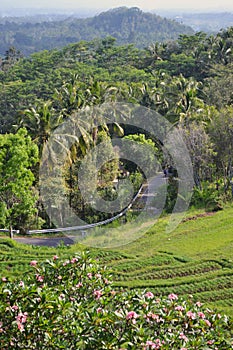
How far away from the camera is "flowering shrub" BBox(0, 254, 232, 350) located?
6.12 m

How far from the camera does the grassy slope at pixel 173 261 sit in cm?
1510

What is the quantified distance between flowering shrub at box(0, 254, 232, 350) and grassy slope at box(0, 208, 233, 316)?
7452 millimetres

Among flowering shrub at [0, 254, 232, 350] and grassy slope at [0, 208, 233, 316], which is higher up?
flowering shrub at [0, 254, 232, 350]

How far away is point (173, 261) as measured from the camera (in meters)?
17.1

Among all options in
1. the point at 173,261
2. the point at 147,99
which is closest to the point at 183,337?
the point at 173,261

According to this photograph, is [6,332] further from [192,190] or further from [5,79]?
[5,79]

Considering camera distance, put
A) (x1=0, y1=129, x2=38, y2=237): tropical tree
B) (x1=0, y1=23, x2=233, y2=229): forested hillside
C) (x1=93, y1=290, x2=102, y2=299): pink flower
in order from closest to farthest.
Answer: (x1=93, y1=290, x2=102, y2=299): pink flower, (x1=0, y1=129, x2=38, y2=237): tropical tree, (x1=0, y1=23, x2=233, y2=229): forested hillside

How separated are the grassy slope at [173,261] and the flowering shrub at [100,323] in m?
7.45

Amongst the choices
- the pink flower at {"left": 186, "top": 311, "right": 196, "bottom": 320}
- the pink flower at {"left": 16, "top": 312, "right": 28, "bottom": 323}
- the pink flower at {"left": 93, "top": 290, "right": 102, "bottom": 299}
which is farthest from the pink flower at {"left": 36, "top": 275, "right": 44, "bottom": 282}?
the pink flower at {"left": 186, "top": 311, "right": 196, "bottom": 320}

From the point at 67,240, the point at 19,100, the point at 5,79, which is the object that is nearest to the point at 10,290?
the point at 67,240

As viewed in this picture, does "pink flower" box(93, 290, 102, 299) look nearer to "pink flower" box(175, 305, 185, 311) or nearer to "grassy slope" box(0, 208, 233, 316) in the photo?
"pink flower" box(175, 305, 185, 311)

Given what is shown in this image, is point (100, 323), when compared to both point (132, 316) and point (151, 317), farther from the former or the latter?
point (151, 317)

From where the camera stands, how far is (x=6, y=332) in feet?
20.5

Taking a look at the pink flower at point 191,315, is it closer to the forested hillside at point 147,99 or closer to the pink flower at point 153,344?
the pink flower at point 153,344
